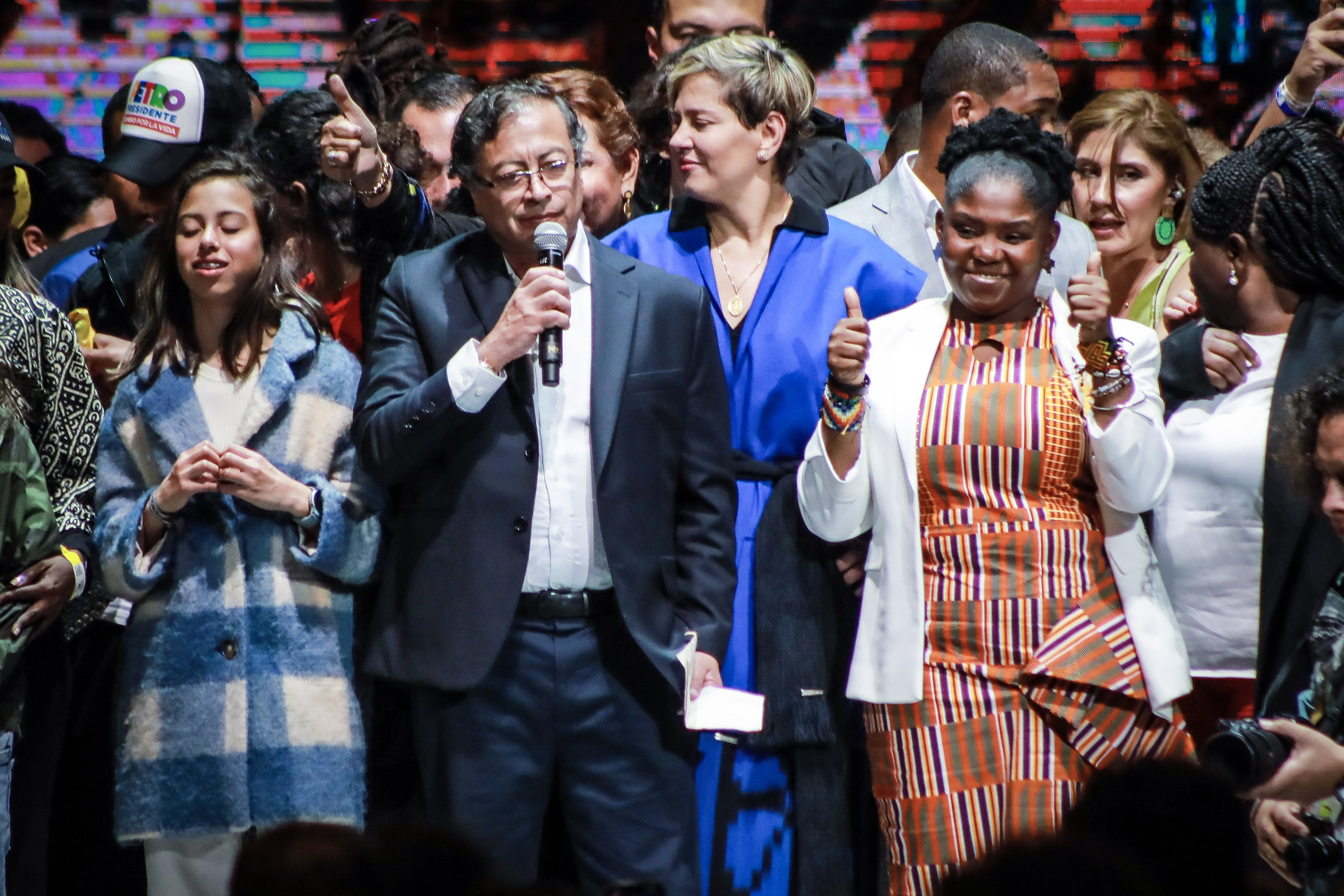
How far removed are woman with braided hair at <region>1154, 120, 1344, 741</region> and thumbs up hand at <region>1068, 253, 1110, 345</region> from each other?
13.2 inches

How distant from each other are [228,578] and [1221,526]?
1957 mm

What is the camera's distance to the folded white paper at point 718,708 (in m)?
3.02

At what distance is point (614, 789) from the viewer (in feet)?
10.1

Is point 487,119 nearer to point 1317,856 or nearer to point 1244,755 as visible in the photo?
point 1244,755

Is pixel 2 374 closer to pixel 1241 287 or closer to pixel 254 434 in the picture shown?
pixel 254 434

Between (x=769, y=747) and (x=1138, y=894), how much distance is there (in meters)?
1.90

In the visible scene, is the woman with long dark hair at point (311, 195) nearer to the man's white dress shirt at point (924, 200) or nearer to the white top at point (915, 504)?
the white top at point (915, 504)

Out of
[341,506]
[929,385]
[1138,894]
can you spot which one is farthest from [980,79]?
[1138,894]

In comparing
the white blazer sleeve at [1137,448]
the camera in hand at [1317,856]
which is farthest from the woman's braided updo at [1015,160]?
the camera in hand at [1317,856]

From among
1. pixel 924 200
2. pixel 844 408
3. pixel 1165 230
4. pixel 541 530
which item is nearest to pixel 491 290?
pixel 541 530

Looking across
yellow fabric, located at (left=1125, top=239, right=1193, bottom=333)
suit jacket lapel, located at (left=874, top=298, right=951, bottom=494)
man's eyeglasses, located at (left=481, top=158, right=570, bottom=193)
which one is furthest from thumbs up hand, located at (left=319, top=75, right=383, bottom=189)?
yellow fabric, located at (left=1125, top=239, right=1193, bottom=333)

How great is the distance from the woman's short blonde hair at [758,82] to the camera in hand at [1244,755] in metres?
1.82

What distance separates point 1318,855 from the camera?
2406 mm

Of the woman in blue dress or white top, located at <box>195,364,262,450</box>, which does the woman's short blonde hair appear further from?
white top, located at <box>195,364,262,450</box>
